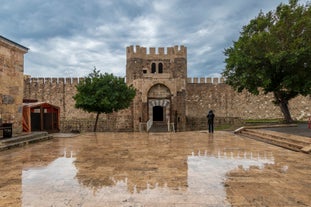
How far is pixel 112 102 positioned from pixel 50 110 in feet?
14.3

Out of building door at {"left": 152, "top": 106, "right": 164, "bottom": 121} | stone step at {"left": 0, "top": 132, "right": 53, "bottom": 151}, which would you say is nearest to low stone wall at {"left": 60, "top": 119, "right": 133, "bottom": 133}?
building door at {"left": 152, "top": 106, "right": 164, "bottom": 121}

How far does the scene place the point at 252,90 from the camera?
1475cm

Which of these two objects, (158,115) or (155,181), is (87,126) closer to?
(158,115)

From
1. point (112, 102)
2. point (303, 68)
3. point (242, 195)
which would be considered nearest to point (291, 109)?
point (303, 68)

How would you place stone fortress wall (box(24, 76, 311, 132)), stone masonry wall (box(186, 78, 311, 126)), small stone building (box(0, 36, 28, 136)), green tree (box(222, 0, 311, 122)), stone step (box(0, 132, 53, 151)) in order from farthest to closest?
stone masonry wall (box(186, 78, 311, 126)) → stone fortress wall (box(24, 76, 311, 132)) → green tree (box(222, 0, 311, 122)) → small stone building (box(0, 36, 28, 136)) → stone step (box(0, 132, 53, 151))

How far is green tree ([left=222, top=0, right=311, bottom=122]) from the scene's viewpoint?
1273cm

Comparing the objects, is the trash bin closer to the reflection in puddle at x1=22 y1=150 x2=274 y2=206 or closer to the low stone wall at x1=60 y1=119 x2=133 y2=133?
the reflection in puddle at x1=22 y1=150 x2=274 y2=206

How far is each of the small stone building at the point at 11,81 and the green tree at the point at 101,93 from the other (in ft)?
19.7

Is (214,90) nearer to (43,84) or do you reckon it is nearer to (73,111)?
(73,111)

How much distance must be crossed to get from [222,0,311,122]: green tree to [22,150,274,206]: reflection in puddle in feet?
33.9

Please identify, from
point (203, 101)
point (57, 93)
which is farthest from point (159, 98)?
point (57, 93)

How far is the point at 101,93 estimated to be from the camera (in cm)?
1586

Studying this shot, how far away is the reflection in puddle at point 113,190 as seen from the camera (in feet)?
9.34

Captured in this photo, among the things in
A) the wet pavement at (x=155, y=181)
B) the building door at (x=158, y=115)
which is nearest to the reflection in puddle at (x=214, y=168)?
the wet pavement at (x=155, y=181)
